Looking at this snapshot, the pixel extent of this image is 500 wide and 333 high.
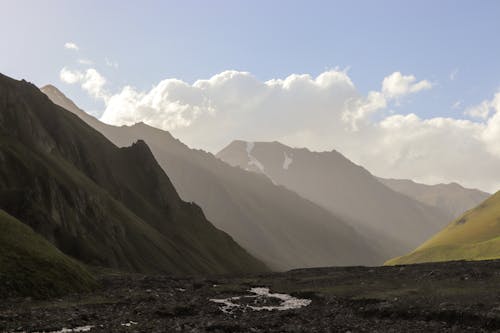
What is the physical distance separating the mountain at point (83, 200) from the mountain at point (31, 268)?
46.1 m

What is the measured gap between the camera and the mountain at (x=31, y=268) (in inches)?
1983

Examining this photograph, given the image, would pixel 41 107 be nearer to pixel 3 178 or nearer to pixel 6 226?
pixel 3 178

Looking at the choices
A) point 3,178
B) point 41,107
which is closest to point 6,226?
point 3,178

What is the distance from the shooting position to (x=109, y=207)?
151125 millimetres

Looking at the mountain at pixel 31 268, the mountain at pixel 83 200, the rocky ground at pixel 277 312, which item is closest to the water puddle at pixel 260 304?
the rocky ground at pixel 277 312

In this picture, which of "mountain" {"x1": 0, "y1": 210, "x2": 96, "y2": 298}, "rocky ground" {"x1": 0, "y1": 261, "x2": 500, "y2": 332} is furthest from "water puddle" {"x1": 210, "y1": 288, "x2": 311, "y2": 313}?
"mountain" {"x1": 0, "y1": 210, "x2": 96, "y2": 298}

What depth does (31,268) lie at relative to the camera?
53.8m

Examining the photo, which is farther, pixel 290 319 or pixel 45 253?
pixel 45 253

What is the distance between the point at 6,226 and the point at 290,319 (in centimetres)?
3839

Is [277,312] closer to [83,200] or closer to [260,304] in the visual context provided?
[260,304]

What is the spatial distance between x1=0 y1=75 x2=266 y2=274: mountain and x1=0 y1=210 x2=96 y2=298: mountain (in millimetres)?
46093

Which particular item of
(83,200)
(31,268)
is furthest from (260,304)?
(83,200)

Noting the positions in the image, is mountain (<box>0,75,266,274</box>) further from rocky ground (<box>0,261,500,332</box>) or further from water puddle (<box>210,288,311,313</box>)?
water puddle (<box>210,288,311,313</box>)

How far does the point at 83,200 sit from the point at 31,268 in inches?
3249
